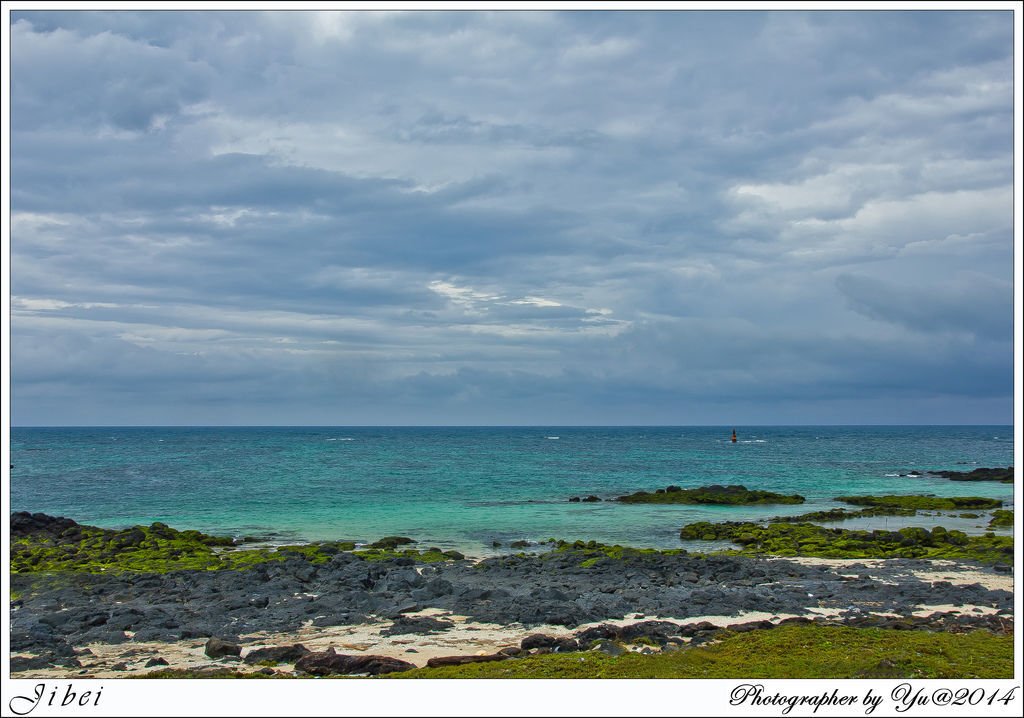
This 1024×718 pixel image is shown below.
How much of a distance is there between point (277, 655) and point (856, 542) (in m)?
20.6

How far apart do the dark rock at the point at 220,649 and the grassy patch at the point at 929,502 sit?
37.0 m

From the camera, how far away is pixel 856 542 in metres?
24.6

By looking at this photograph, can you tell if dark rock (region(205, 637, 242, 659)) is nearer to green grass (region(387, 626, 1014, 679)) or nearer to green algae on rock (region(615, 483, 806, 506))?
green grass (region(387, 626, 1014, 679))

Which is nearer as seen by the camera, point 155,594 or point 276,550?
point 155,594

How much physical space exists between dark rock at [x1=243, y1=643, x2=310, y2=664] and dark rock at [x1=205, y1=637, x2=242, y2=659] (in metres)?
0.45

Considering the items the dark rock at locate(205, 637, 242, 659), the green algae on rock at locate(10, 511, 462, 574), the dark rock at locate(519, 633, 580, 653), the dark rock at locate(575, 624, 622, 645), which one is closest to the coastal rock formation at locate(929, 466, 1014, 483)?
the green algae on rock at locate(10, 511, 462, 574)

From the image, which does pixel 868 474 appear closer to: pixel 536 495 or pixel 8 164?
pixel 536 495

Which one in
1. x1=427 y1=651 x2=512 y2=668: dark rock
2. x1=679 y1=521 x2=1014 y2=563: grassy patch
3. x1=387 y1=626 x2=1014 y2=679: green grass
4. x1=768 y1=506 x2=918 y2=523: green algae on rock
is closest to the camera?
x1=387 y1=626 x2=1014 y2=679: green grass

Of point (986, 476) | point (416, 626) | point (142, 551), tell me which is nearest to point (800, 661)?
point (416, 626)

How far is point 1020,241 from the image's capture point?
8.02 metres

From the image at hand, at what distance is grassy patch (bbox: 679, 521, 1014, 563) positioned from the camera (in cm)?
2261

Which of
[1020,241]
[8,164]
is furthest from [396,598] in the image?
[1020,241]

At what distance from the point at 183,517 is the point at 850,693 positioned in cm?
3504

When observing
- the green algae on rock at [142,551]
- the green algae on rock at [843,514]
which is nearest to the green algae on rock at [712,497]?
the green algae on rock at [843,514]
